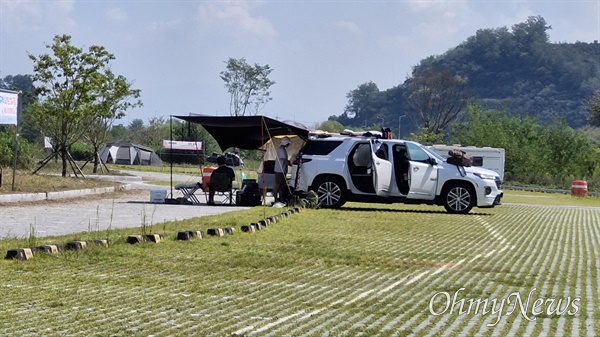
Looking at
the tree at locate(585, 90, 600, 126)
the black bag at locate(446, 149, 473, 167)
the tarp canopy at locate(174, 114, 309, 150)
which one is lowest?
the black bag at locate(446, 149, 473, 167)

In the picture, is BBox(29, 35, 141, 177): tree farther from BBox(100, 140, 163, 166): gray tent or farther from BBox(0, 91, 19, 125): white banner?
BBox(100, 140, 163, 166): gray tent

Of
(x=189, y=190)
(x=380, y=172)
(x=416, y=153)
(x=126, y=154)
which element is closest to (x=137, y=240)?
(x=380, y=172)

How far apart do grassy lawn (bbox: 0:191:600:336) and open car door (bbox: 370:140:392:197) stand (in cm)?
797

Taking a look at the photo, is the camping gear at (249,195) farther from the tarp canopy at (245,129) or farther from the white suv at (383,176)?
the white suv at (383,176)

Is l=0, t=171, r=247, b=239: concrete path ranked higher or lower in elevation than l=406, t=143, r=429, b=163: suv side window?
lower

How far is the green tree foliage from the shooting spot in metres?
68.1

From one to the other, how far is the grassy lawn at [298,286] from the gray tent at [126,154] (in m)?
65.3

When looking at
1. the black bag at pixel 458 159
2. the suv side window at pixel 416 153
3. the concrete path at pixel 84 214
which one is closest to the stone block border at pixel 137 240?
the concrete path at pixel 84 214

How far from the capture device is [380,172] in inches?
989

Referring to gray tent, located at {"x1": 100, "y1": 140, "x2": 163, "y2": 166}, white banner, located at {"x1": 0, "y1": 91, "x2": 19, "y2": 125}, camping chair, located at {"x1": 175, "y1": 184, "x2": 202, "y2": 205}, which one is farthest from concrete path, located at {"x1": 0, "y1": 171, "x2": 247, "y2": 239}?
gray tent, located at {"x1": 100, "y1": 140, "x2": 163, "y2": 166}

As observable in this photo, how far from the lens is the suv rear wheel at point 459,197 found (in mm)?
25484
